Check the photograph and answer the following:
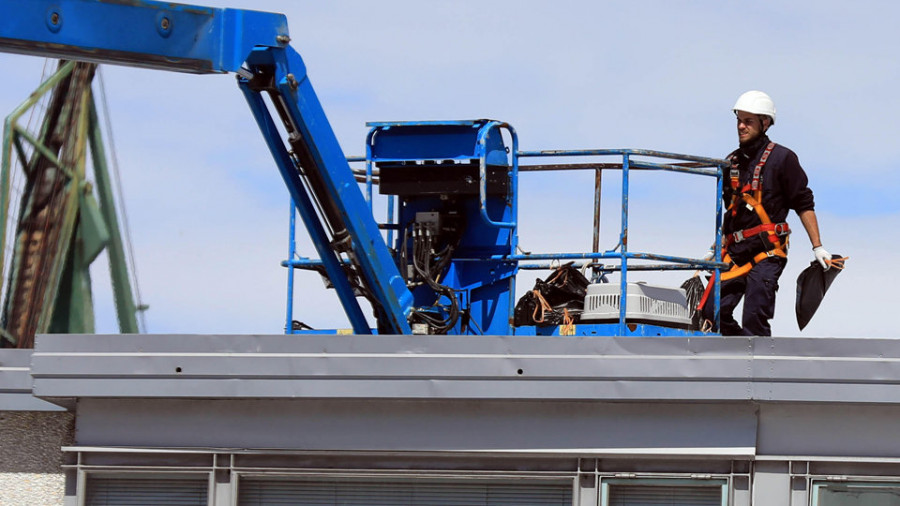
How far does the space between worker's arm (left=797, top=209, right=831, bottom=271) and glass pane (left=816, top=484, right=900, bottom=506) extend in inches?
104

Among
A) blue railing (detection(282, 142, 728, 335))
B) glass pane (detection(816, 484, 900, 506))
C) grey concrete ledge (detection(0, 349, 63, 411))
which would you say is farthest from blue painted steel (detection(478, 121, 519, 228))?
grey concrete ledge (detection(0, 349, 63, 411))

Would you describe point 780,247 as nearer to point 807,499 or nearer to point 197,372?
point 807,499

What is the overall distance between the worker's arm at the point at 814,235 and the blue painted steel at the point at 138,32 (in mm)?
4056

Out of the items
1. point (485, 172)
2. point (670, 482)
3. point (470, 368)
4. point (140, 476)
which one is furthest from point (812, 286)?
point (140, 476)

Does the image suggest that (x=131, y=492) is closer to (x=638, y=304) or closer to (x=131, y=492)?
(x=131, y=492)

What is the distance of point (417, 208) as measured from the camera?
1055 cm

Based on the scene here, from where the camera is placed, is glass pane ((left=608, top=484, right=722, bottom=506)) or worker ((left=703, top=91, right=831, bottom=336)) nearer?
glass pane ((left=608, top=484, right=722, bottom=506))

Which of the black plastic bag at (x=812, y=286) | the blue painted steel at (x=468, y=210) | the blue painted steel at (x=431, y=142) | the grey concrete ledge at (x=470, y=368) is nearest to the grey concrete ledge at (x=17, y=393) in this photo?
the grey concrete ledge at (x=470, y=368)

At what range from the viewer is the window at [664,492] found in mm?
7797

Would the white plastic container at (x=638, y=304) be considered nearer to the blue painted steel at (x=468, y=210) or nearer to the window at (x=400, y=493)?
the blue painted steel at (x=468, y=210)

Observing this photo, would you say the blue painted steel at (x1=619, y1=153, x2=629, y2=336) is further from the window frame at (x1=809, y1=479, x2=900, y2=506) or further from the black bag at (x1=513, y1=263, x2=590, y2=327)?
the window frame at (x1=809, y1=479, x2=900, y2=506)

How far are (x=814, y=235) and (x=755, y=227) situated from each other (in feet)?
1.43

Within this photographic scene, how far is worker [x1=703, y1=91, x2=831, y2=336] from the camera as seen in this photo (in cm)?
1005

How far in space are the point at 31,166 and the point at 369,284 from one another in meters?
11.0
